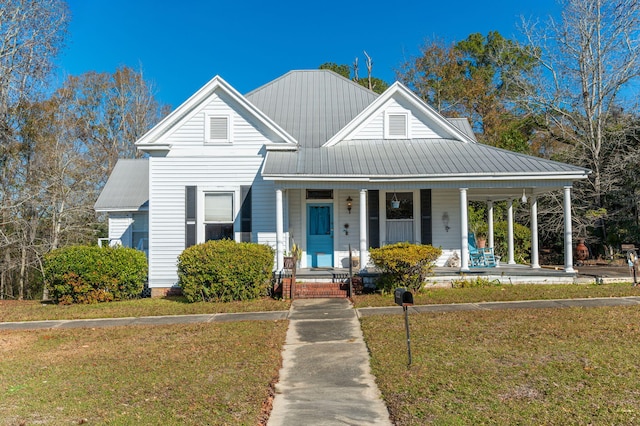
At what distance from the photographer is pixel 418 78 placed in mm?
34219

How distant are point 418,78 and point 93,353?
31.5 m

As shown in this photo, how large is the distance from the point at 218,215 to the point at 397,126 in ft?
23.4

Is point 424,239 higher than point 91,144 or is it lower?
lower

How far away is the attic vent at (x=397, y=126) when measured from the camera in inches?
648

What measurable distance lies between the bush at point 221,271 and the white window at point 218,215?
2150 millimetres

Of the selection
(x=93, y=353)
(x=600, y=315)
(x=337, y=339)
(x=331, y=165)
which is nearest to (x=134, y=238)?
(x=331, y=165)

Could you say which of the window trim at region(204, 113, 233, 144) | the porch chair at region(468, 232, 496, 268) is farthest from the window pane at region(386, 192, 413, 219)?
the window trim at region(204, 113, 233, 144)

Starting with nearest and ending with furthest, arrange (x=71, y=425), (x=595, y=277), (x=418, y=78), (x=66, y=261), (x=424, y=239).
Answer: (x=71, y=425), (x=66, y=261), (x=595, y=277), (x=424, y=239), (x=418, y=78)

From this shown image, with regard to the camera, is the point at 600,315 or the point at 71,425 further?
the point at 600,315

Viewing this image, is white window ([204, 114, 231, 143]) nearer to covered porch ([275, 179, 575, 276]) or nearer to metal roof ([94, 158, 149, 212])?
covered porch ([275, 179, 575, 276])

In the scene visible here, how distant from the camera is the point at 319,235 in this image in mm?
15523

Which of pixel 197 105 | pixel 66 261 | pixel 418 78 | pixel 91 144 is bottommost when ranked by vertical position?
pixel 66 261

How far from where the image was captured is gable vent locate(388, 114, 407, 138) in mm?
16484

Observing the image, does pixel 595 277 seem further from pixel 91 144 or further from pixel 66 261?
pixel 91 144
